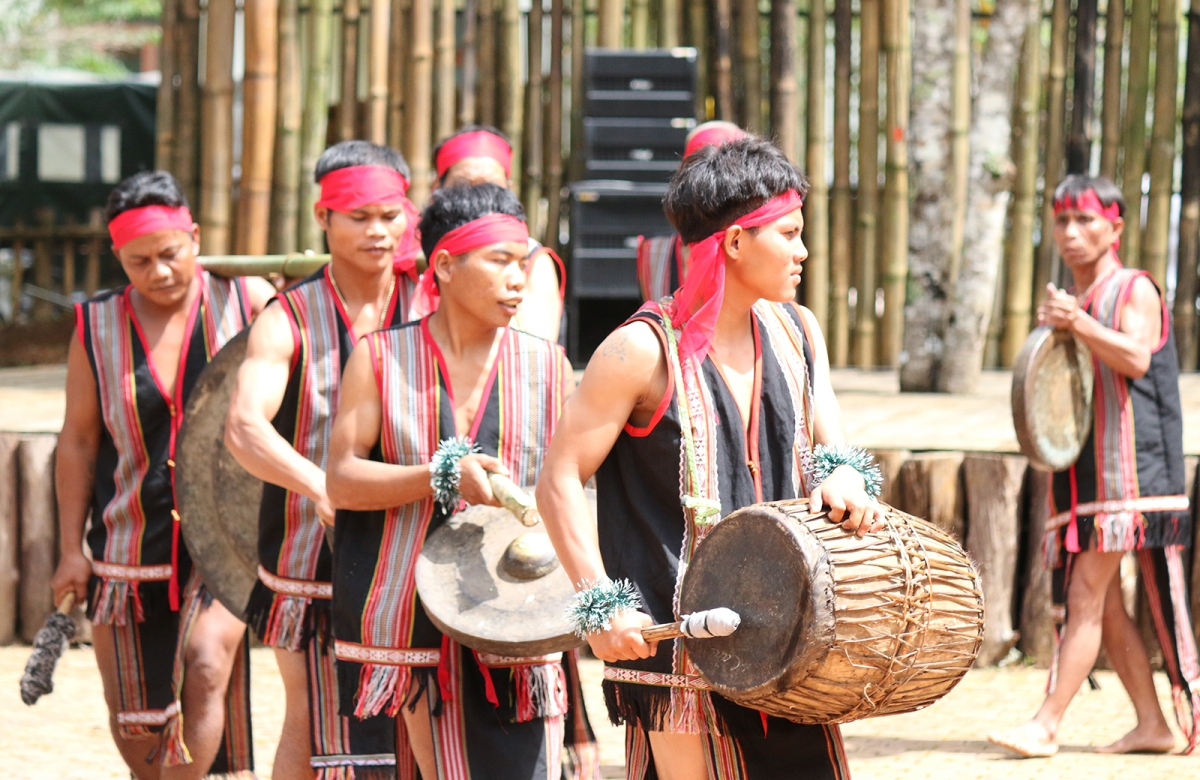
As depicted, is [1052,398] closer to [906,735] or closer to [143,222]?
[906,735]

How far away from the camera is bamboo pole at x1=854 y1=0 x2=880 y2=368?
9633 millimetres

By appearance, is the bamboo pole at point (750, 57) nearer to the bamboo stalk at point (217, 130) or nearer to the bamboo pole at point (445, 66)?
the bamboo pole at point (445, 66)

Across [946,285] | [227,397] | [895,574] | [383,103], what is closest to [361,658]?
[227,397]

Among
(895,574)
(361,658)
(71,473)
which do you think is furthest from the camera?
(71,473)

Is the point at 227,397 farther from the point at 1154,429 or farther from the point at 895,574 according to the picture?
the point at 1154,429

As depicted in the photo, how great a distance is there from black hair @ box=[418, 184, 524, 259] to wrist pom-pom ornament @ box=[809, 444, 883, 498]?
3.51 feet

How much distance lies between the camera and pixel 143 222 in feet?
14.3

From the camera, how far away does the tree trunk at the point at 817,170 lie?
32.0ft

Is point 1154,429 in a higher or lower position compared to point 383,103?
lower

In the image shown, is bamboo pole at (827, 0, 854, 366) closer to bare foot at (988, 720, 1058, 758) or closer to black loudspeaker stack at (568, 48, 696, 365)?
black loudspeaker stack at (568, 48, 696, 365)

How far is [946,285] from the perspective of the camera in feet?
28.2

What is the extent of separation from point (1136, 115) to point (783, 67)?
7.32 ft

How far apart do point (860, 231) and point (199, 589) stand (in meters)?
6.28

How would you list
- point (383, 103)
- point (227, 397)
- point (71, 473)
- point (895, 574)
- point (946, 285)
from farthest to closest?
1. point (383, 103)
2. point (946, 285)
3. point (71, 473)
4. point (227, 397)
5. point (895, 574)
